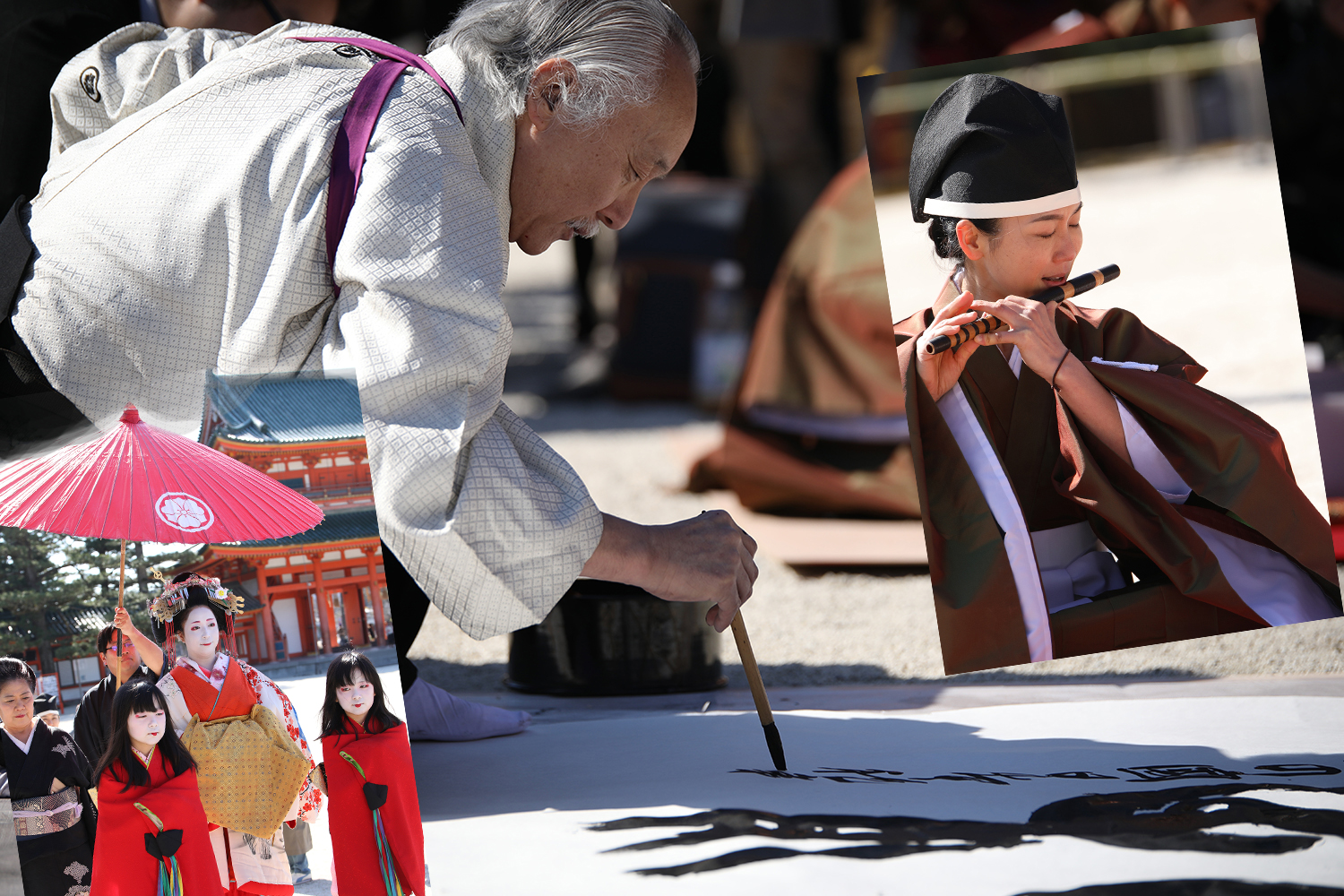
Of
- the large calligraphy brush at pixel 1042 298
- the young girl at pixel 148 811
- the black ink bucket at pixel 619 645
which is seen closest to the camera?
the young girl at pixel 148 811

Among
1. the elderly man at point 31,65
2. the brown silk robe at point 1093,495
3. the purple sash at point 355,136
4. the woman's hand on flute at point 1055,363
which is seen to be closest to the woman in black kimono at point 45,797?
the purple sash at point 355,136

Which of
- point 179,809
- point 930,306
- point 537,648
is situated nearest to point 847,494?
point 537,648

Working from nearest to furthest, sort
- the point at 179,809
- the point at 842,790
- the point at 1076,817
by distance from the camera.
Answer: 1. the point at 179,809
2. the point at 1076,817
3. the point at 842,790

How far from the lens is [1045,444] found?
64.3 inches

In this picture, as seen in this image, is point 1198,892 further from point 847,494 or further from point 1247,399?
point 847,494

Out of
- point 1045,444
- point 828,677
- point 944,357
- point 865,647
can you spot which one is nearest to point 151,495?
point 944,357

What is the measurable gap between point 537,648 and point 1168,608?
1009 millimetres

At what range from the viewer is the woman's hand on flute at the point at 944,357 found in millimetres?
1609

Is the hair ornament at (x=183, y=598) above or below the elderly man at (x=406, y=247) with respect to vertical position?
below

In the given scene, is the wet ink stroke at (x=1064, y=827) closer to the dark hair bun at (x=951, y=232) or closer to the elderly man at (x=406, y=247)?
the elderly man at (x=406, y=247)

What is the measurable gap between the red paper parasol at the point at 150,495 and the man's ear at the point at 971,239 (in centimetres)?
94

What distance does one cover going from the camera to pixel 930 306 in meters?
1.66

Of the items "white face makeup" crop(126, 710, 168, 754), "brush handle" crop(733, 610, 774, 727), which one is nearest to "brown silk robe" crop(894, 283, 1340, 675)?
"brush handle" crop(733, 610, 774, 727)

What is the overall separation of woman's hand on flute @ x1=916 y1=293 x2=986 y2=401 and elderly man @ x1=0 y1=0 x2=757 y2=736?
0.41 meters
